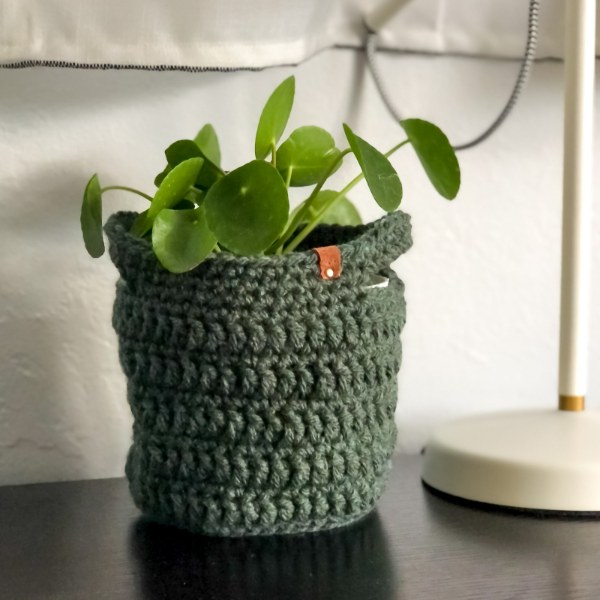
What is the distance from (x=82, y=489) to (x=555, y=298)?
0.46 meters

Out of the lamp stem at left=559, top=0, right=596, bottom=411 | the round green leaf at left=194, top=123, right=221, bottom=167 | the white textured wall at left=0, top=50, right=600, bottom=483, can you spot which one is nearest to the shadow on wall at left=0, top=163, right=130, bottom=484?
the white textured wall at left=0, top=50, right=600, bottom=483

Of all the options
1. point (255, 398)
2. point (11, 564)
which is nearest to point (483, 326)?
point (255, 398)

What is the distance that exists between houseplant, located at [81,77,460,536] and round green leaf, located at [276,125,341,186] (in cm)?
2

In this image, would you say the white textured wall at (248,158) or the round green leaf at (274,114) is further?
the white textured wall at (248,158)

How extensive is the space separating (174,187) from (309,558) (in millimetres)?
236

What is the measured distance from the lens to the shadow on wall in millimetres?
670

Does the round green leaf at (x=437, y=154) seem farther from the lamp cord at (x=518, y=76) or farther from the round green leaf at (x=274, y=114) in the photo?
the lamp cord at (x=518, y=76)

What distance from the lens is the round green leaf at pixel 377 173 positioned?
500 millimetres

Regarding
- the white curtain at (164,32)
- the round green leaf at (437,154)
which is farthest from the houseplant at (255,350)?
the white curtain at (164,32)

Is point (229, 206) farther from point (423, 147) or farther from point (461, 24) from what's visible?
point (461, 24)

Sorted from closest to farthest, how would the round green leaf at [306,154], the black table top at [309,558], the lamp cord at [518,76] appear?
the black table top at [309,558] → the round green leaf at [306,154] → the lamp cord at [518,76]

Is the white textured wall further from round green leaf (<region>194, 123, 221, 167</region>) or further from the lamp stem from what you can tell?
the lamp stem

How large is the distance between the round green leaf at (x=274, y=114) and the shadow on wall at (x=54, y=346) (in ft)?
0.62

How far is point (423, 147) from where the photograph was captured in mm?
554
